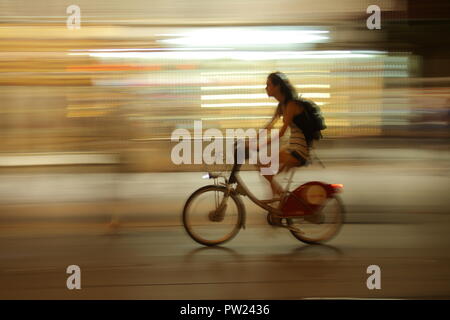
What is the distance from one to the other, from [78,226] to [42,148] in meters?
4.27

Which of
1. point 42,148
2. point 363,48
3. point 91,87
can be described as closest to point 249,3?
point 363,48

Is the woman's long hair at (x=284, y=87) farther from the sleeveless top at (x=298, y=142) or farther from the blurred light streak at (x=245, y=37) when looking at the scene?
the blurred light streak at (x=245, y=37)

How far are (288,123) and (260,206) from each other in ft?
2.85

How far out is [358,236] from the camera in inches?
223

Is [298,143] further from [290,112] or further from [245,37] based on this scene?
[245,37]

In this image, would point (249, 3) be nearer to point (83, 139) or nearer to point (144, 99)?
point (144, 99)

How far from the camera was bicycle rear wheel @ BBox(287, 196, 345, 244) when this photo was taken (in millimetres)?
5242

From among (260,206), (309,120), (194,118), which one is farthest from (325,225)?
(194,118)

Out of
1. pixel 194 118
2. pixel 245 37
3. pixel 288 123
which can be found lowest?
pixel 288 123

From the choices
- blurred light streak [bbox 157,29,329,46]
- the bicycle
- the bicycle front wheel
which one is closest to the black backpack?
the bicycle

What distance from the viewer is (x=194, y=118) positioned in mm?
9562

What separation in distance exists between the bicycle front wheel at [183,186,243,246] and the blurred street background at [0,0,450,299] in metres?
0.16

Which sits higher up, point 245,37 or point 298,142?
point 245,37

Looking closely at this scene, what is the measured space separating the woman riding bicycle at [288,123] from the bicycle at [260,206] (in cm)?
15
